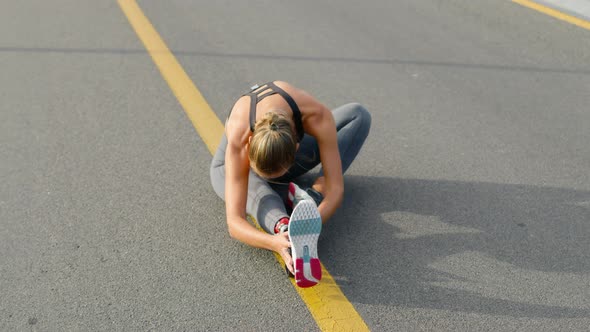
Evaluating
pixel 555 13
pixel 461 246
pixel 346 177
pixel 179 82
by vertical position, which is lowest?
pixel 179 82

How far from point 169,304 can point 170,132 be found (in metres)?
2.19

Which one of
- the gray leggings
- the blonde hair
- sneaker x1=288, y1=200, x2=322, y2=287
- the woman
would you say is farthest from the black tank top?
sneaker x1=288, y1=200, x2=322, y2=287

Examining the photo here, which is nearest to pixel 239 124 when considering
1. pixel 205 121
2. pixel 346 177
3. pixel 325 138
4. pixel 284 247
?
pixel 325 138

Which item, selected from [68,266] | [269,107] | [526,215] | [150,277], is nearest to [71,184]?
[68,266]

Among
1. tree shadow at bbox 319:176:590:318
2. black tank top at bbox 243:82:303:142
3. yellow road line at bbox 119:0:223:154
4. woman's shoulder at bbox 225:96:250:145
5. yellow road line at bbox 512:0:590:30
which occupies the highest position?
black tank top at bbox 243:82:303:142

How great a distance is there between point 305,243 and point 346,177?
134 centimetres

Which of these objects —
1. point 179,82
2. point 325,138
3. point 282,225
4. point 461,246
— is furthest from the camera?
point 179,82

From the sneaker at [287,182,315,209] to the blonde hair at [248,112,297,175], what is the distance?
432 mm

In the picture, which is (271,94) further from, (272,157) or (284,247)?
(284,247)

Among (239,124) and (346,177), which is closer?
(239,124)

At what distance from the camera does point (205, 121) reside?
18.6ft

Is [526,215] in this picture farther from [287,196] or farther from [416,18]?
[416,18]

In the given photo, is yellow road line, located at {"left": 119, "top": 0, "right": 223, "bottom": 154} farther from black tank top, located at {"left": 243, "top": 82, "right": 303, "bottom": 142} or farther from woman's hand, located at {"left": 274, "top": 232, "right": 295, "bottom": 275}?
woman's hand, located at {"left": 274, "top": 232, "right": 295, "bottom": 275}

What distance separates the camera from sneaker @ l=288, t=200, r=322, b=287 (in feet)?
11.3
